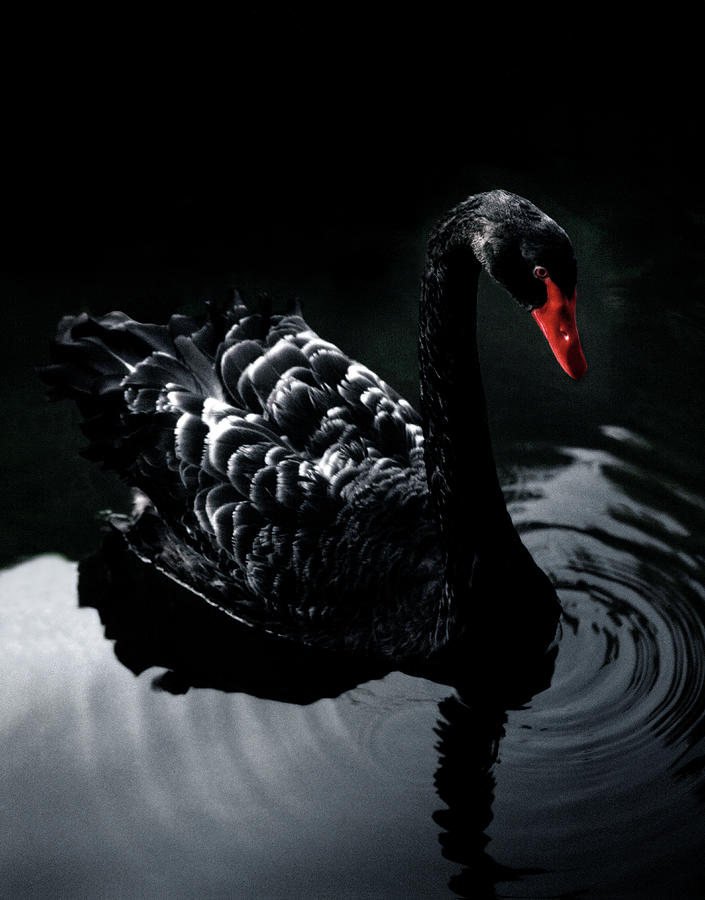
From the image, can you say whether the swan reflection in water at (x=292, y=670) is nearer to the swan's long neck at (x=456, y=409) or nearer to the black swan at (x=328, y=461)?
the black swan at (x=328, y=461)

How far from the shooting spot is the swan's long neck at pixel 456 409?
9.20 ft

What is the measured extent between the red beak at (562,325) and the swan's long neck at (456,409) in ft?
0.66

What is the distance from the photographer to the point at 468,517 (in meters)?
3.06

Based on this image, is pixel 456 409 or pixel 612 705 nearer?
pixel 456 409

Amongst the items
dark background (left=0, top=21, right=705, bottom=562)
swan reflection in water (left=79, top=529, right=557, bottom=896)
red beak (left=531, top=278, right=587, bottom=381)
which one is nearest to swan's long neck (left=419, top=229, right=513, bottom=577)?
red beak (left=531, top=278, right=587, bottom=381)

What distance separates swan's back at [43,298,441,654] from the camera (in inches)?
127

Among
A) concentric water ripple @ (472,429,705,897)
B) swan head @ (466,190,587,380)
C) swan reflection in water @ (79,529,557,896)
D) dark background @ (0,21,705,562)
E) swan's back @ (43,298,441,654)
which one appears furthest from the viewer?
dark background @ (0,21,705,562)

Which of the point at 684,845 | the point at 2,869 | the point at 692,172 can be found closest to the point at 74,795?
the point at 2,869

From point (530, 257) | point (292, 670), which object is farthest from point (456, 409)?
point (292, 670)

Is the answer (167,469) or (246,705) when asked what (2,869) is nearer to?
(246,705)

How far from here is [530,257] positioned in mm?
2586

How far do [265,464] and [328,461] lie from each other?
7.0 inches

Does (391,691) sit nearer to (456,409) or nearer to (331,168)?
(456,409)

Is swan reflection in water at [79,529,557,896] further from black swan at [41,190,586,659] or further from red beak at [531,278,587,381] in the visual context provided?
red beak at [531,278,587,381]
